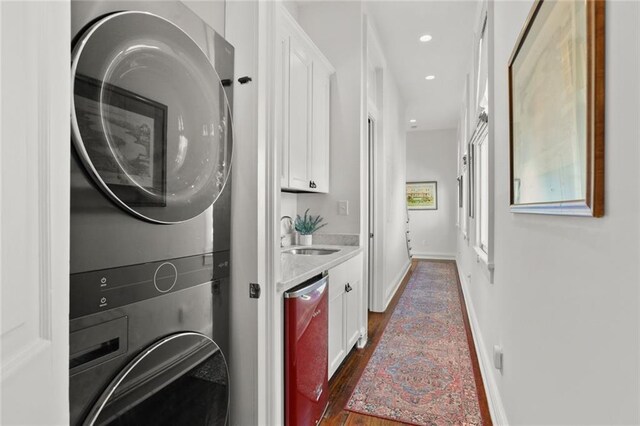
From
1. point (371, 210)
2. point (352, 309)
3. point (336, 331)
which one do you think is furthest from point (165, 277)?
point (371, 210)

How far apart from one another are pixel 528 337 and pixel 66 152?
1521mm

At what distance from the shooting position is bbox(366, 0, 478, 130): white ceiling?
3.20 m

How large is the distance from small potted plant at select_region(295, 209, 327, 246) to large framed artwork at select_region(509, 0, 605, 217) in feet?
5.80

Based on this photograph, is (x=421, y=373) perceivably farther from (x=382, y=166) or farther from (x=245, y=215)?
(x=382, y=166)

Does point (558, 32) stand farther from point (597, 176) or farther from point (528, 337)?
point (528, 337)

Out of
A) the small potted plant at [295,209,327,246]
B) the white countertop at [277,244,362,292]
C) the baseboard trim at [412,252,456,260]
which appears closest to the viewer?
the white countertop at [277,244,362,292]

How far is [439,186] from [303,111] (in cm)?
621

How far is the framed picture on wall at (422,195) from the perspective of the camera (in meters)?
7.99

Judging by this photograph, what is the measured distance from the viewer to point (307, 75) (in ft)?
8.33

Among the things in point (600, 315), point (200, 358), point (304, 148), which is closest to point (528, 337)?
point (600, 315)

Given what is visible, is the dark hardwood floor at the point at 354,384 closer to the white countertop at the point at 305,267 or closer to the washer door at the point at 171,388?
the white countertop at the point at 305,267

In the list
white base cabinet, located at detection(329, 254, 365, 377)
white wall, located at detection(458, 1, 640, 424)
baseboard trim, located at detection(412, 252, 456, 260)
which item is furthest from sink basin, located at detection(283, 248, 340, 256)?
baseboard trim, located at detection(412, 252, 456, 260)

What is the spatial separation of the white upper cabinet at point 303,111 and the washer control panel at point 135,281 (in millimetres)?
1247

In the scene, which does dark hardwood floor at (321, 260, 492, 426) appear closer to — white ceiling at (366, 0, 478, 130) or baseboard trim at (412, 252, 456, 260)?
white ceiling at (366, 0, 478, 130)
